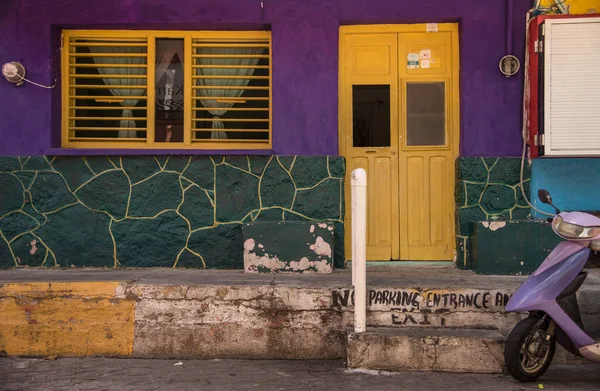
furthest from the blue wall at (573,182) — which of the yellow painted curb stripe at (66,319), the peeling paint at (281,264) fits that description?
the yellow painted curb stripe at (66,319)

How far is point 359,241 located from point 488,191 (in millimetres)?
2316

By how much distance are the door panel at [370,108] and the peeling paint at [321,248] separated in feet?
2.05

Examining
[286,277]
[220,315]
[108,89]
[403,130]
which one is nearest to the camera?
[220,315]

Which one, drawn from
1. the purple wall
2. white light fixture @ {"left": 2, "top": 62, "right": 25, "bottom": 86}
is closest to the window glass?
the purple wall

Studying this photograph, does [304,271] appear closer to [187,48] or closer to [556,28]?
[187,48]

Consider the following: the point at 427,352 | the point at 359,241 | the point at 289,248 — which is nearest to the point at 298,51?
the point at 289,248

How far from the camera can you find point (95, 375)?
489cm

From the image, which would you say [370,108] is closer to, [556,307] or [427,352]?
[427,352]

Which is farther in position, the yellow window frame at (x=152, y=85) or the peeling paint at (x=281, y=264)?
the yellow window frame at (x=152, y=85)

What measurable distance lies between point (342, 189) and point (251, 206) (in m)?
1.06

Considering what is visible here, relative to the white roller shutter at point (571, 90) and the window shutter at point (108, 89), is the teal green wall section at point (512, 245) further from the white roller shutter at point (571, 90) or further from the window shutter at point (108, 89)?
the window shutter at point (108, 89)

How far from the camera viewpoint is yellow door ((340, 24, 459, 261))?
22.6 feet

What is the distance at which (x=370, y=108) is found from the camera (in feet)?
22.9

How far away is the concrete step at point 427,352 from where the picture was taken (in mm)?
4941
